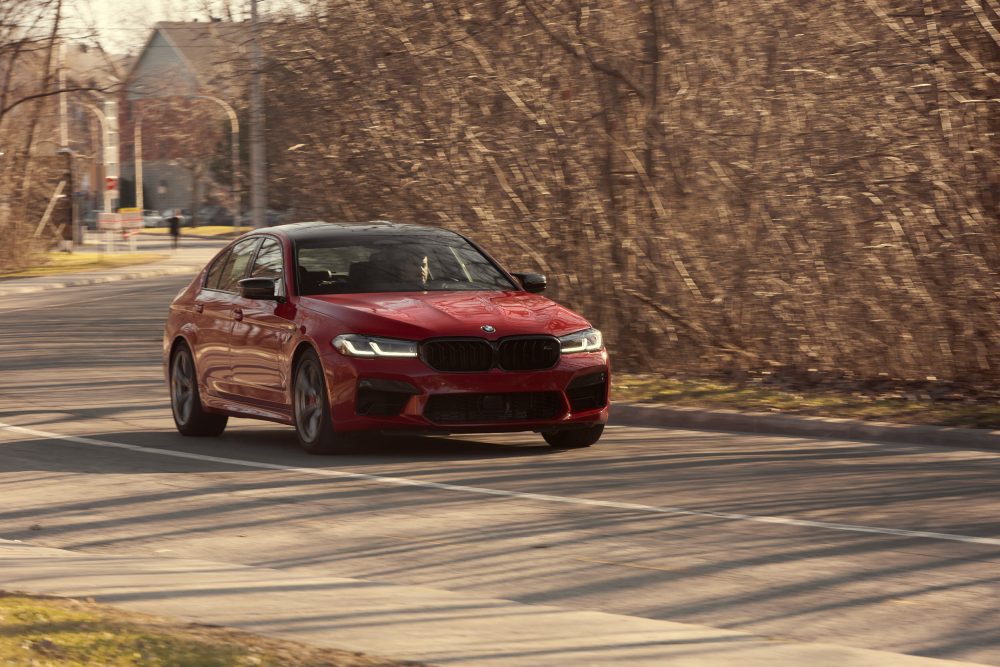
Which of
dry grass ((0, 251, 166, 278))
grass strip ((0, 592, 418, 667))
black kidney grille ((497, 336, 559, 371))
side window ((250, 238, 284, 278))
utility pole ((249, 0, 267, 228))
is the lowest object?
dry grass ((0, 251, 166, 278))

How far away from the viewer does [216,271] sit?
1459 cm

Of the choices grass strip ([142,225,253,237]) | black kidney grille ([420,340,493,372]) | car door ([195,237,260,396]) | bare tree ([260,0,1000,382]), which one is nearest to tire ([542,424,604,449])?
black kidney grille ([420,340,493,372])

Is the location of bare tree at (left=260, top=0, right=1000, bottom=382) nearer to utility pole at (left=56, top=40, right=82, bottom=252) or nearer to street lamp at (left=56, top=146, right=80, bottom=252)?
utility pole at (left=56, top=40, right=82, bottom=252)

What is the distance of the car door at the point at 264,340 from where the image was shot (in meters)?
12.9

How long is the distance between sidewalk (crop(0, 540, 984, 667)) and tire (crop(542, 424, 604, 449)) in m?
5.18

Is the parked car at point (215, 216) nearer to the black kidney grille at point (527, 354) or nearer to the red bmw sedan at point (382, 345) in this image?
the red bmw sedan at point (382, 345)

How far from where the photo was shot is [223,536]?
9.33 meters

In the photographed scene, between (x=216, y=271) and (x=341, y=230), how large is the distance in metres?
1.37

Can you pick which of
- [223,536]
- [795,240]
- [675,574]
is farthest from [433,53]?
[675,574]

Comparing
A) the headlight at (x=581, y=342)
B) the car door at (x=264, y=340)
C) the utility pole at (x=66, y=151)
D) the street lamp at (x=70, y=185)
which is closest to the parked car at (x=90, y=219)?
the utility pole at (x=66, y=151)

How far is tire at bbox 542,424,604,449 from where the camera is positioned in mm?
12969

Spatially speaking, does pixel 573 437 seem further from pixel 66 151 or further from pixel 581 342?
pixel 66 151

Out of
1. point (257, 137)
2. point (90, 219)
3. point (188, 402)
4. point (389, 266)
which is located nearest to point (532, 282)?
point (389, 266)

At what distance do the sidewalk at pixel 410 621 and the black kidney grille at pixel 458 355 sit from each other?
4088mm
